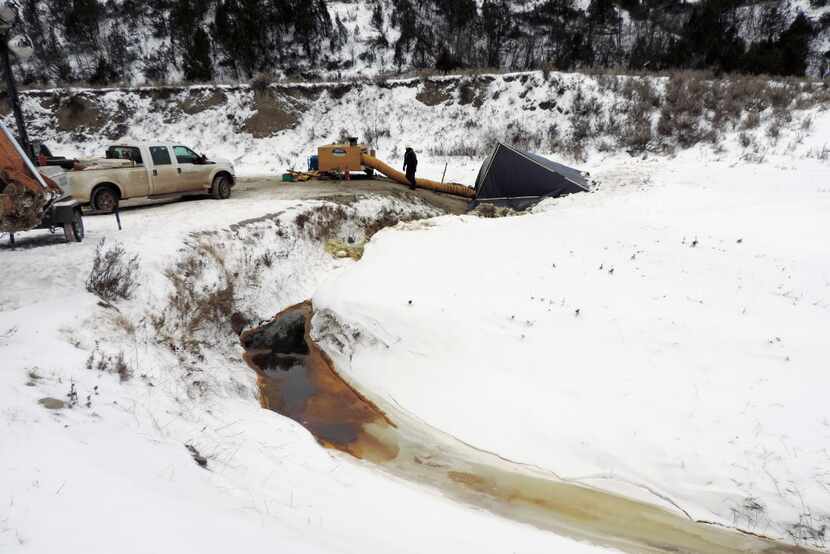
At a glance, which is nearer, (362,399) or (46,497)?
(46,497)

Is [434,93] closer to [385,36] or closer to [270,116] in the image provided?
[270,116]

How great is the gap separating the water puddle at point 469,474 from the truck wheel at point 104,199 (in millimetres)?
5944

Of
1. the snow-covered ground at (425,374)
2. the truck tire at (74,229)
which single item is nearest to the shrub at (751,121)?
the snow-covered ground at (425,374)

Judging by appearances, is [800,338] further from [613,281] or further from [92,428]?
[92,428]

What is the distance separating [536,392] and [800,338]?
12.7ft

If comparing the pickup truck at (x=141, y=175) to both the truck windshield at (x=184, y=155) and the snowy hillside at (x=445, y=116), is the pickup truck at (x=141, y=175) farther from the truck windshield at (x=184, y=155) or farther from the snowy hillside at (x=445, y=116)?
the snowy hillside at (x=445, y=116)

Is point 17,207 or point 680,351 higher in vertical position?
point 17,207

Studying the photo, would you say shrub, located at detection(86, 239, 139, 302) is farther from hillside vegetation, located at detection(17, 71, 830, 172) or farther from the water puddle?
hillside vegetation, located at detection(17, 71, 830, 172)

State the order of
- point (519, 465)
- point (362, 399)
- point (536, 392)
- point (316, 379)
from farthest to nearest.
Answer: point (316, 379) < point (362, 399) < point (536, 392) < point (519, 465)

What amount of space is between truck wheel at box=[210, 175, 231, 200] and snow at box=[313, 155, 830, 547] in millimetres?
4834

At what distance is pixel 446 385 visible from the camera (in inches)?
272

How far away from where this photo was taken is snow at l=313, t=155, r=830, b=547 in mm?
5340

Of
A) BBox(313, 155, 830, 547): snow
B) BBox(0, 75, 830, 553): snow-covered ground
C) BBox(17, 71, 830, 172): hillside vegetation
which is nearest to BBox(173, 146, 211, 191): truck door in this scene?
BBox(0, 75, 830, 553): snow-covered ground

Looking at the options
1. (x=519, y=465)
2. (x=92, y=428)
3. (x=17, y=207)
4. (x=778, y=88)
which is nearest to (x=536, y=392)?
(x=519, y=465)
